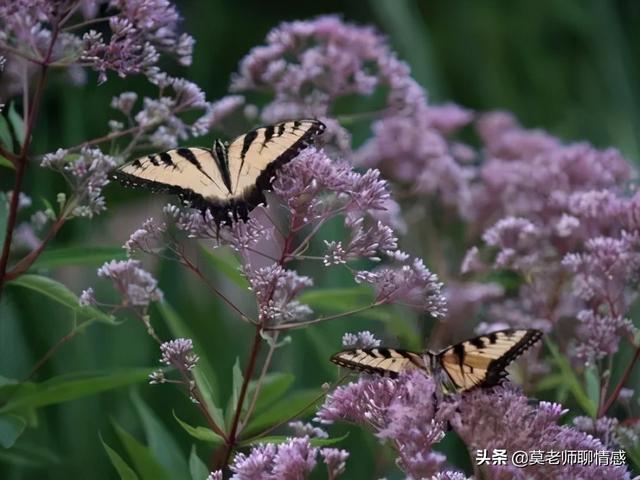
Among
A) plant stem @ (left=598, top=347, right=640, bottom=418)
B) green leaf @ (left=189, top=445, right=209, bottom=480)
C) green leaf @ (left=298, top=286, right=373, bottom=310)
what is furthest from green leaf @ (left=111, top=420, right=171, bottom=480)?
plant stem @ (left=598, top=347, right=640, bottom=418)

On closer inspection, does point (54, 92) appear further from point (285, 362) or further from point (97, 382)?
point (97, 382)

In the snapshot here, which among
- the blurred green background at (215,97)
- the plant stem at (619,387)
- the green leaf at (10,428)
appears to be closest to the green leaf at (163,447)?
the blurred green background at (215,97)

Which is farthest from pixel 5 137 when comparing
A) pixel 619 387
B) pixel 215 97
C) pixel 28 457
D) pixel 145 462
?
pixel 215 97

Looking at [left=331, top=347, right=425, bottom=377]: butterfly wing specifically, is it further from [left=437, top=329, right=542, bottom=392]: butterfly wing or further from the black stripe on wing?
the black stripe on wing

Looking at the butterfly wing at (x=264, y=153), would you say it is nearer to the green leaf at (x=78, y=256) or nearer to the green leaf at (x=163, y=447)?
A: the green leaf at (x=78, y=256)

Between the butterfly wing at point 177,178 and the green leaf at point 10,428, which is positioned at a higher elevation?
the butterfly wing at point 177,178

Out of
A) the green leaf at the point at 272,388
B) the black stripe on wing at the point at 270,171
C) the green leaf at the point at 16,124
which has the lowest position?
the green leaf at the point at 272,388

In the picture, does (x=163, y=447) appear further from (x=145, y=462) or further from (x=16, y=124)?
(x=16, y=124)
